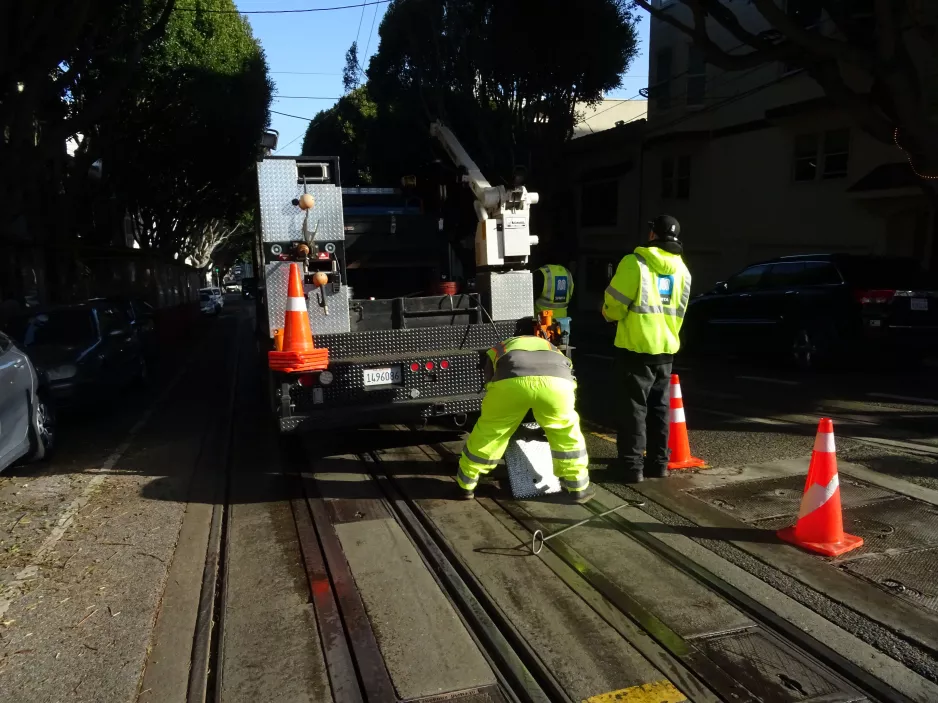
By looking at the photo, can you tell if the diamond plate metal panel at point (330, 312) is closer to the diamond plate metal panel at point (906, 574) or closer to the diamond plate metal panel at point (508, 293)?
the diamond plate metal panel at point (508, 293)

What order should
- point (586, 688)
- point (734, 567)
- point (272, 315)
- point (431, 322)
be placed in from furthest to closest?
point (431, 322) → point (272, 315) → point (734, 567) → point (586, 688)

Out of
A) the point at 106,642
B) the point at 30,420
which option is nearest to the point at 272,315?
the point at 30,420

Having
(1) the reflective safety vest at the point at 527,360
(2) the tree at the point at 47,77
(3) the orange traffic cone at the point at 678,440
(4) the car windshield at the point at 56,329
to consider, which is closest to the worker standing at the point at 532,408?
(1) the reflective safety vest at the point at 527,360

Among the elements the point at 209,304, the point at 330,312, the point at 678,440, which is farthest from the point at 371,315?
the point at 209,304

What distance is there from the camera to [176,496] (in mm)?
5711

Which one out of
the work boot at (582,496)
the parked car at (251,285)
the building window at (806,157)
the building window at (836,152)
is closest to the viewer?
the work boot at (582,496)

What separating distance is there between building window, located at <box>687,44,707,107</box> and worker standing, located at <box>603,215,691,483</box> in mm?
17113

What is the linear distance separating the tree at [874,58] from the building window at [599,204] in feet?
37.4

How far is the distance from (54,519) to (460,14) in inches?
757

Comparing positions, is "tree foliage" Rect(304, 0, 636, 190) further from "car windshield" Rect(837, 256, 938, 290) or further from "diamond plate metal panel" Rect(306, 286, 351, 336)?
"diamond plate metal panel" Rect(306, 286, 351, 336)

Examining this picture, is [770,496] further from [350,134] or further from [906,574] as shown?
[350,134]

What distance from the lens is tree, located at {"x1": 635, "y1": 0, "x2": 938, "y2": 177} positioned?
10.2 meters

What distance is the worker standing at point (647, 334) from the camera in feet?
17.5

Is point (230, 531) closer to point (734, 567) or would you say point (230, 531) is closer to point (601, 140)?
point (734, 567)
